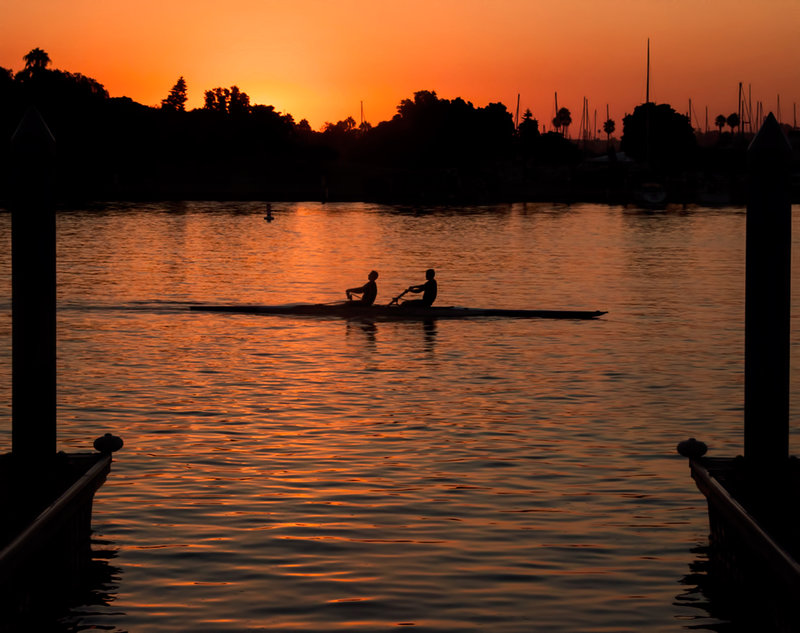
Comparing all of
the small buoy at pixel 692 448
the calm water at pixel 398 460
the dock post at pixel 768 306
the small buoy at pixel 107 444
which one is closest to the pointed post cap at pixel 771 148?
the dock post at pixel 768 306

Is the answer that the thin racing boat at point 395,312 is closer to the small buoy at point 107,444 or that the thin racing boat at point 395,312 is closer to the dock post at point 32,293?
the small buoy at point 107,444

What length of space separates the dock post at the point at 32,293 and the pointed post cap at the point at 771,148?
264 inches

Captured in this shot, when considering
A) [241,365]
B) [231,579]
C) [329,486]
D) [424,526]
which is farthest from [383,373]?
[231,579]

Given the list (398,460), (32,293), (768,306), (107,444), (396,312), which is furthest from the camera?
(396,312)

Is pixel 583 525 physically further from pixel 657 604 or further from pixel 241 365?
pixel 241 365

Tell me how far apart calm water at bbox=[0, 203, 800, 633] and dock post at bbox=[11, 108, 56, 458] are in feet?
4.90

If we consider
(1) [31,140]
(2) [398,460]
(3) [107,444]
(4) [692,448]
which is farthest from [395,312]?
(1) [31,140]

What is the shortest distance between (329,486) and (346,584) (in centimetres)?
387

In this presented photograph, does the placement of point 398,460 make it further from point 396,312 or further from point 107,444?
point 396,312

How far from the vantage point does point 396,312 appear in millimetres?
34750

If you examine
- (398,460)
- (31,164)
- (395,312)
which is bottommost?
(398,460)

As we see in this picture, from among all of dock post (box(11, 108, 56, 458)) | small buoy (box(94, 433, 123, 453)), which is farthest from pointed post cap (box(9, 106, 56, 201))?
small buoy (box(94, 433, 123, 453))

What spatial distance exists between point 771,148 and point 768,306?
1.52 m

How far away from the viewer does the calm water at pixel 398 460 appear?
11.5 meters
